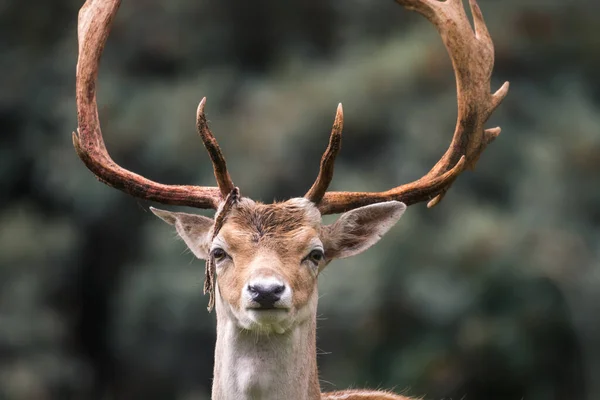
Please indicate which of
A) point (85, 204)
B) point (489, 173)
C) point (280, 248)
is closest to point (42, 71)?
point (85, 204)

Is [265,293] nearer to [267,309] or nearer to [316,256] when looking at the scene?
[267,309]

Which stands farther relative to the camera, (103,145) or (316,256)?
(103,145)

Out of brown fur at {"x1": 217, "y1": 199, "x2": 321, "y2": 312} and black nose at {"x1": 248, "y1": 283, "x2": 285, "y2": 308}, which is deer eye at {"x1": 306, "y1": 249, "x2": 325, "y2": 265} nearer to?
brown fur at {"x1": 217, "y1": 199, "x2": 321, "y2": 312}

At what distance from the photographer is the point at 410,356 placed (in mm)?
27859

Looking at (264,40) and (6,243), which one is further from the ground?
(264,40)

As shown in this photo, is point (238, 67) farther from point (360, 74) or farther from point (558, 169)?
point (558, 169)

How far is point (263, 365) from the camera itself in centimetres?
932

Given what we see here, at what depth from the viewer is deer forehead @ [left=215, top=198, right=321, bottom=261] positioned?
9492 mm

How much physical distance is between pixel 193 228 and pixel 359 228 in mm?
1101

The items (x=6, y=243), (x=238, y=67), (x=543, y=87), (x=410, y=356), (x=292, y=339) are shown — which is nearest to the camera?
Result: (x=292, y=339)

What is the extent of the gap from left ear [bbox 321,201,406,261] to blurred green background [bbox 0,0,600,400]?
47.6 feet

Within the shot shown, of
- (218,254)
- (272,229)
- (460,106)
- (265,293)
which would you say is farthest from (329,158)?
(460,106)

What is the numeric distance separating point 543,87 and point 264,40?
23.6 ft

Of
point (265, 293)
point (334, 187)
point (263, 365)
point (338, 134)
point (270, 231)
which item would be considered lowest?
point (334, 187)
